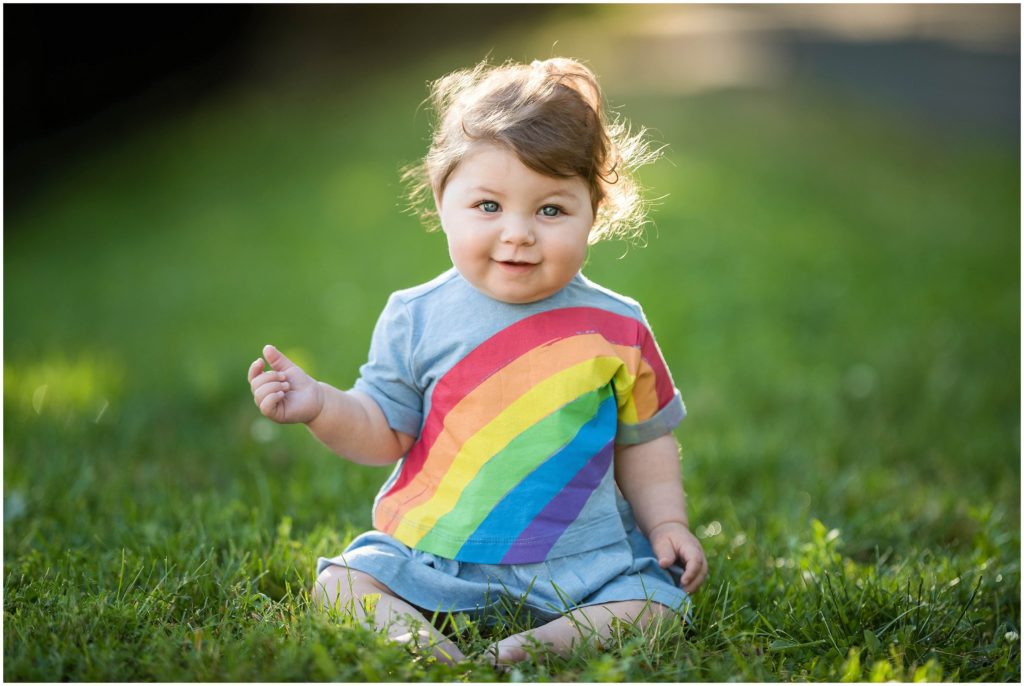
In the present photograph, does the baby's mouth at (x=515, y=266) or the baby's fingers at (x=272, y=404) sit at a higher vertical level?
the baby's mouth at (x=515, y=266)

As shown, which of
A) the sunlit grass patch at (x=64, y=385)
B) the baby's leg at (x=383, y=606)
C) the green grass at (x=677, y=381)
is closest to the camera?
the baby's leg at (x=383, y=606)

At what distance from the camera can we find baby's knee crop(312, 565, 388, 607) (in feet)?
6.93

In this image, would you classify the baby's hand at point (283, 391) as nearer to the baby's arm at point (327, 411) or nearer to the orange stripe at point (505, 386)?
the baby's arm at point (327, 411)

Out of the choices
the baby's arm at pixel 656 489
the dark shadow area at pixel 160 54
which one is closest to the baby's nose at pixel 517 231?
the baby's arm at pixel 656 489

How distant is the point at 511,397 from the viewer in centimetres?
216

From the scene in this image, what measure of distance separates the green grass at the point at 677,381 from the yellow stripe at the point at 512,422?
0.29 meters

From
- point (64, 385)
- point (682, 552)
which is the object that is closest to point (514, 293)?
point (682, 552)

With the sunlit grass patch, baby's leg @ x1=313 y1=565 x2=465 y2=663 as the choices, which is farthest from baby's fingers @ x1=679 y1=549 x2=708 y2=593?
the sunlit grass patch

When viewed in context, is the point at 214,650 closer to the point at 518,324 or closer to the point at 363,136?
the point at 518,324

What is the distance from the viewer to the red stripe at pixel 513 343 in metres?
2.17

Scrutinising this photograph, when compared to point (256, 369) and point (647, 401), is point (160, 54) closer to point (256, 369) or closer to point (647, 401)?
point (256, 369)

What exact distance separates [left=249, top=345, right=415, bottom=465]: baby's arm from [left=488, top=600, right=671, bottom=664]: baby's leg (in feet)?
1.60

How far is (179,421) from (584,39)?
32.8 ft

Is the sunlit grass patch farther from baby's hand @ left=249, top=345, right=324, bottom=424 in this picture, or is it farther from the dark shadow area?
the dark shadow area
